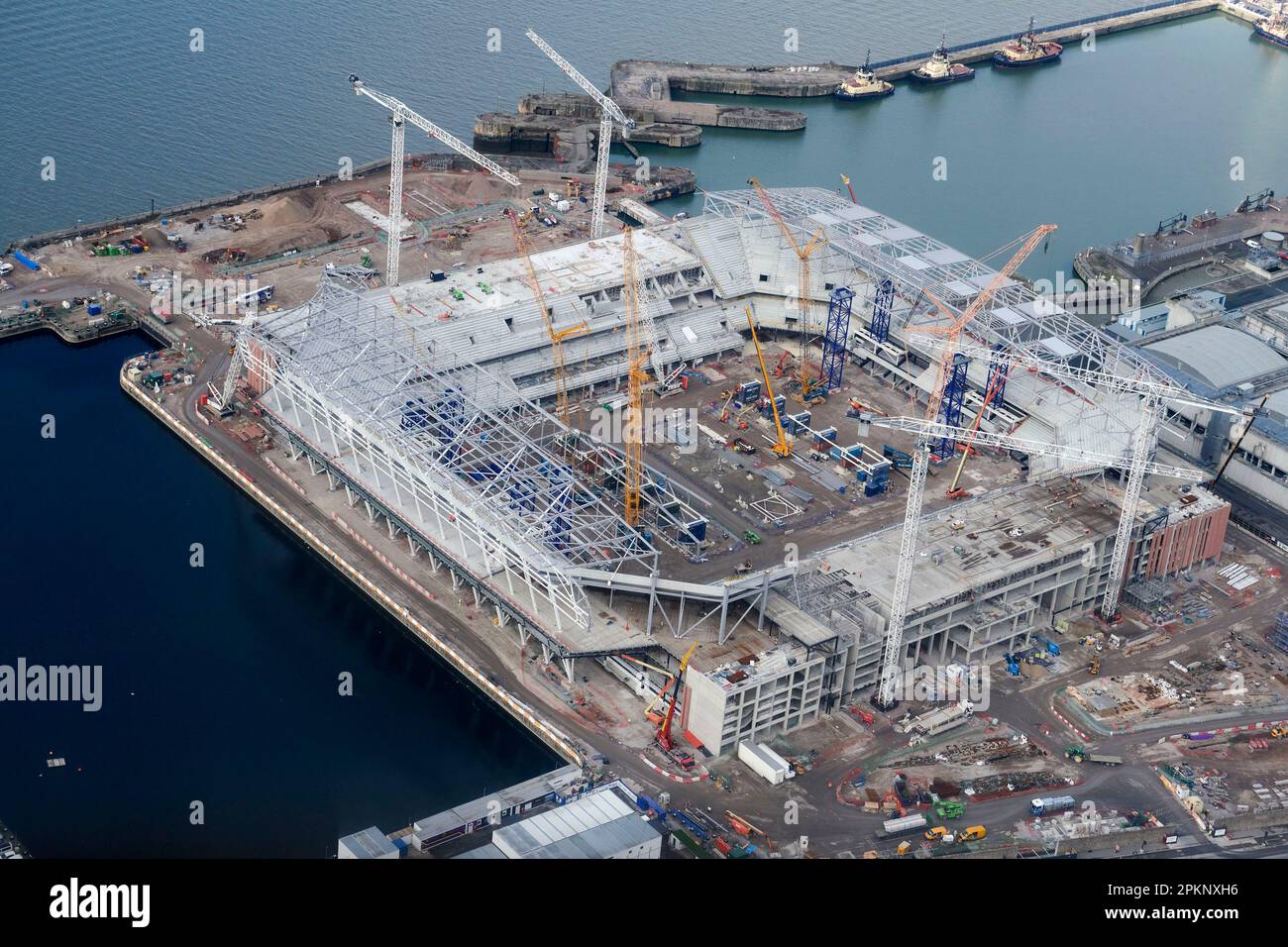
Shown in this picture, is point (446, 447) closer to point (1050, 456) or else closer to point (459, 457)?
point (459, 457)

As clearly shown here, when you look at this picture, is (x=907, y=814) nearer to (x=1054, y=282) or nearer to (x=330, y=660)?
(x=330, y=660)

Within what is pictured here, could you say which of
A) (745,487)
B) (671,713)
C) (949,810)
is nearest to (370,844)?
(671,713)

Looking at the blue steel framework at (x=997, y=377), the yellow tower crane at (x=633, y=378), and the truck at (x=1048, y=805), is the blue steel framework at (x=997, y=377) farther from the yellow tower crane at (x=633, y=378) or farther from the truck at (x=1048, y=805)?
the truck at (x=1048, y=805)

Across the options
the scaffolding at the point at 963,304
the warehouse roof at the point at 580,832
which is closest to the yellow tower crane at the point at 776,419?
the scaffolding at the point at 963,304

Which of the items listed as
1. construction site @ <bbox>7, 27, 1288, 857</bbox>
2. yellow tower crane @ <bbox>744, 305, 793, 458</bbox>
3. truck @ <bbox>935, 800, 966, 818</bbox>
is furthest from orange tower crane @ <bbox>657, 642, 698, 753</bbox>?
yellow tower crane @ <bbox>744, 305, 793, 458</bbox>

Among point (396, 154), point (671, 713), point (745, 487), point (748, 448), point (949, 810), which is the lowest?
point (949, 810)

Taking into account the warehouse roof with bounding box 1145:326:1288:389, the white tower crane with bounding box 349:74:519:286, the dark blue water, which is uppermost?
the white tower crane with bounding box 349:74:519:286

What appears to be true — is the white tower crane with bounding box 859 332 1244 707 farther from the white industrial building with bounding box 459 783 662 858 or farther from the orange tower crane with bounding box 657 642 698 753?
the white industrial building with bounding box 459 783 662 858
